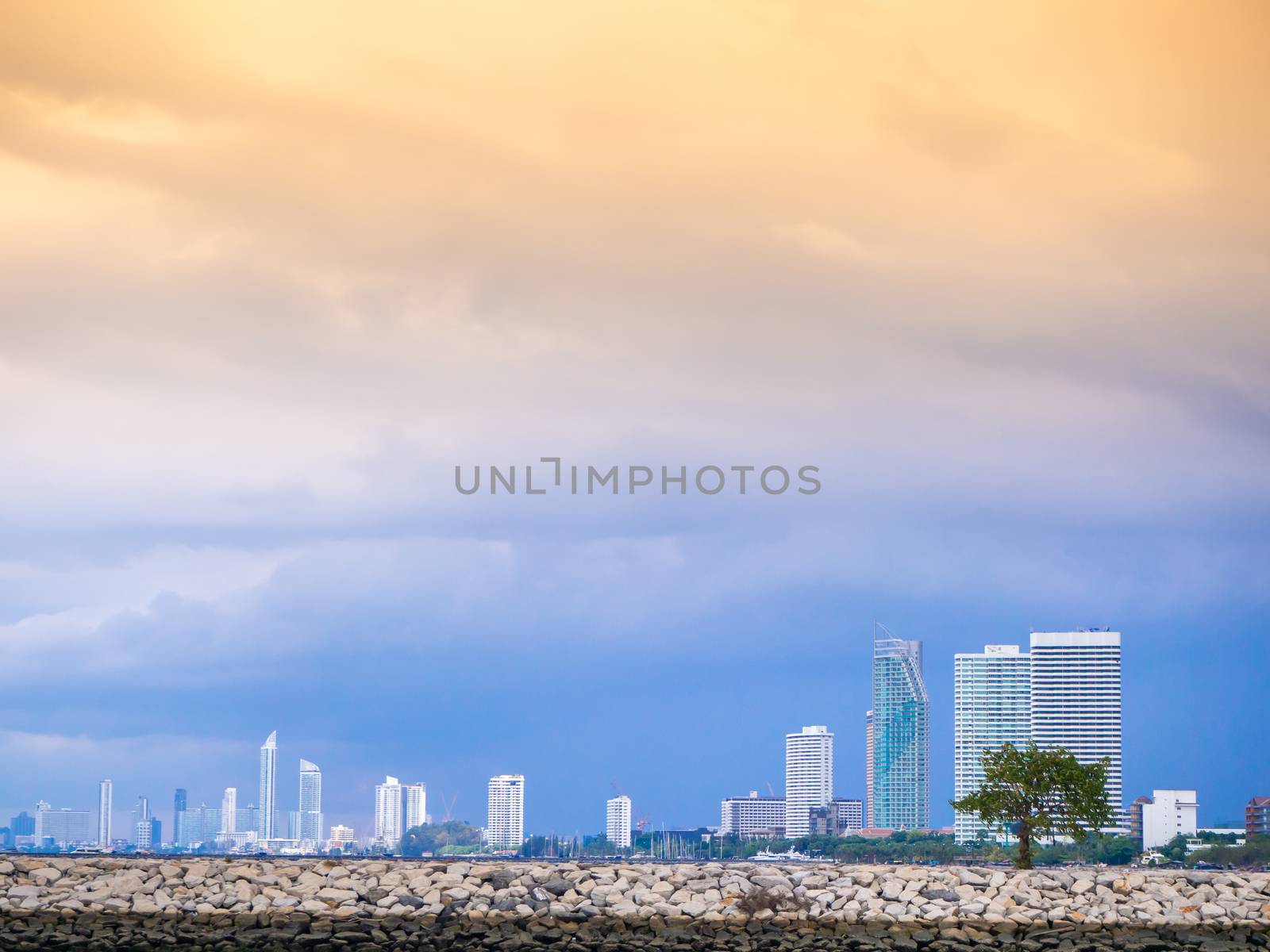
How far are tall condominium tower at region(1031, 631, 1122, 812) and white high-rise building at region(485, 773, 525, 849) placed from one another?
60.8 ft

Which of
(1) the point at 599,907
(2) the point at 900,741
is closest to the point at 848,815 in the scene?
(2) the point at 900,741

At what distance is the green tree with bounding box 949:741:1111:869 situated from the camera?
19484mm

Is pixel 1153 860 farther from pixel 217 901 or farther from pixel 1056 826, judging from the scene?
pixel 217 901

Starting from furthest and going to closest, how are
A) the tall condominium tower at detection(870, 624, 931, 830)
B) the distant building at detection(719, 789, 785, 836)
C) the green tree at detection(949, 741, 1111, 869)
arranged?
the tall condominium tower at detection(870, 624, 931, 830)
the distant building at detection(719, 789, 785, 836)
the green tree at detection(949, 741, 1111, 869)

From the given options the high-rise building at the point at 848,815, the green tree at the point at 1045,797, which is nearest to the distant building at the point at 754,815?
the high-rise building at the point at 848,815

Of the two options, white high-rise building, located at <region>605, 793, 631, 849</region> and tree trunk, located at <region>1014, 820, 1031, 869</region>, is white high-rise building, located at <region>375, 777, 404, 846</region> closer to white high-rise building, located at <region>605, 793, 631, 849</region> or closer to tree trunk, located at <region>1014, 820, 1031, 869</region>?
white high-rise building, located at <region>605, 793, 631, 849</region>

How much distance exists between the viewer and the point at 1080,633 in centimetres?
5997

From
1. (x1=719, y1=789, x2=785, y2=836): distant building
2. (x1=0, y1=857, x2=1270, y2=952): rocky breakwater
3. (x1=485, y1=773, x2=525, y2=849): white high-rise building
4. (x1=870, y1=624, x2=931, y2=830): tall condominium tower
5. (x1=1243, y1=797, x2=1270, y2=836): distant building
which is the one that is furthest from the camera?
(x1=870, y1=624, x2=931, y2=830): tall condominium tower

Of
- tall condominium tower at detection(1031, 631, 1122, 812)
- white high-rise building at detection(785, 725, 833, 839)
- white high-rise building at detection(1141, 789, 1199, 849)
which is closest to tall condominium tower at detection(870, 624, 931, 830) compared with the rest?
white high-rise building at detection(785, 725, 833, 839)

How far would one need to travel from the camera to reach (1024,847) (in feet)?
62.4

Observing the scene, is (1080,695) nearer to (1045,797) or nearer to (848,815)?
(848,815)

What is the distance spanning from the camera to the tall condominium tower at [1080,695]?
53000mm

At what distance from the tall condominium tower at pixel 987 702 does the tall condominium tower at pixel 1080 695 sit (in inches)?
67.5

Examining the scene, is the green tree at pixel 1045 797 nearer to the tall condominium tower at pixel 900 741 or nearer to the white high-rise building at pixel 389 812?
the white high-rise building at pixel 389 812
